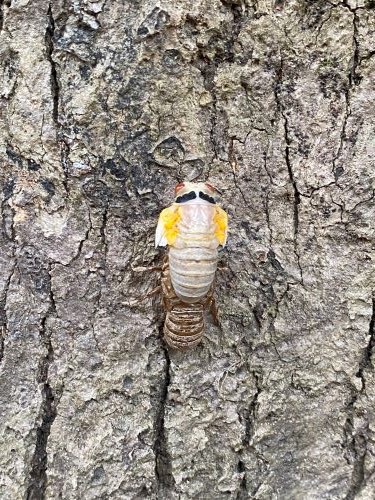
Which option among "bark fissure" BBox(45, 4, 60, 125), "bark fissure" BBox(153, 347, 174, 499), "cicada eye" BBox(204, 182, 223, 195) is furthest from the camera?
"bark fissure" BBox(153, 347, 174, 499)

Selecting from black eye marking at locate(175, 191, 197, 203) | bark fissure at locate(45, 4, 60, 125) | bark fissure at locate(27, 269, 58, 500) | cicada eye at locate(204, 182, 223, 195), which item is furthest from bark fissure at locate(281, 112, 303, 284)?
bark fissure at locate(27, 269, 58, 500)

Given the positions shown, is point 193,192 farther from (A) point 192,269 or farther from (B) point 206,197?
(A) point 192,269

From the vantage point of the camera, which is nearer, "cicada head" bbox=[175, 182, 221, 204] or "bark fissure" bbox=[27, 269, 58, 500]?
"cicada head" bbox=[175, 182, 221, 204]

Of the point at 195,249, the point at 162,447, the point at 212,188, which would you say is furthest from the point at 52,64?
the point at 162,447

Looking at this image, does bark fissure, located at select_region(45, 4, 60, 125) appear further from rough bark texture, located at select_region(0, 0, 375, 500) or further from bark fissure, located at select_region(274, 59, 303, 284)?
bark fissure, located at select_region(274, 59, 303, 284)

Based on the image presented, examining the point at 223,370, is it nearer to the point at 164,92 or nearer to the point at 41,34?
the point at 164,92

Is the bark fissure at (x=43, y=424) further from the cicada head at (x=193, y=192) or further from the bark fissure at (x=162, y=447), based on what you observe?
the cicada head at (x=193, y=192)
